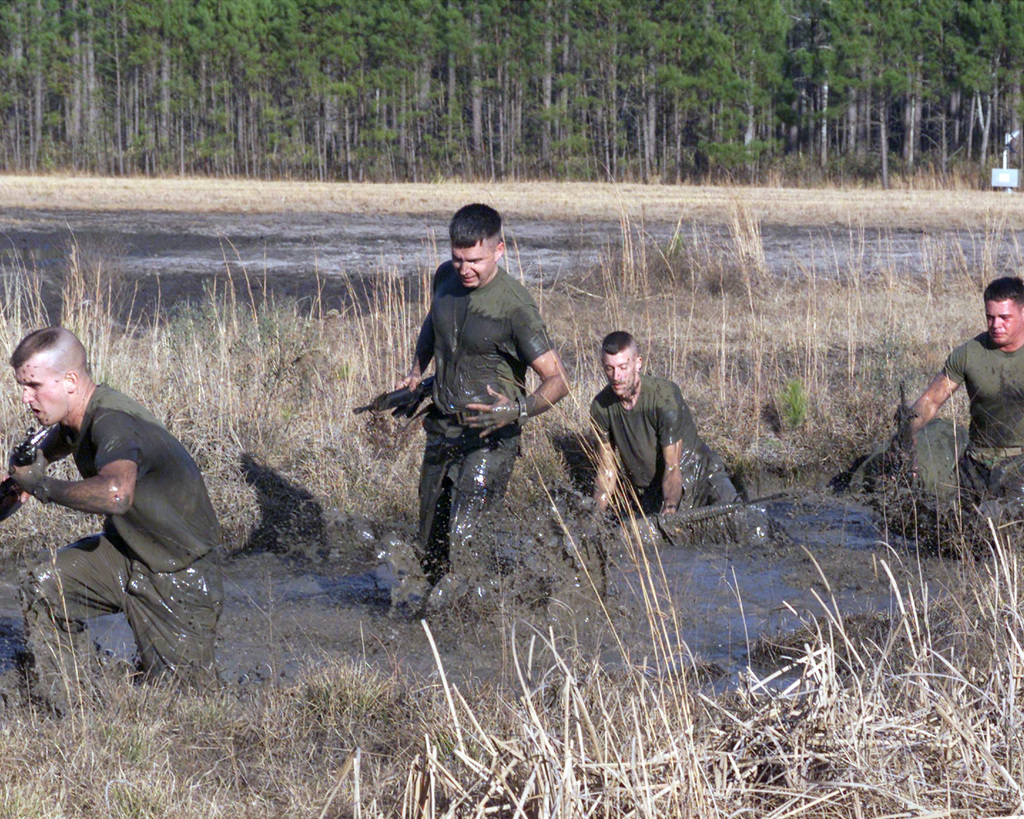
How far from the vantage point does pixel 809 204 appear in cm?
2572

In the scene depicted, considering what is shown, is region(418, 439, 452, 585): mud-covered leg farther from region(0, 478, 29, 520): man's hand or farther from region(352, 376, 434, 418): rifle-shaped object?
region(0, 478, 29, 520): man's hand

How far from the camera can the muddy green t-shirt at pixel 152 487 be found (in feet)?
15.1

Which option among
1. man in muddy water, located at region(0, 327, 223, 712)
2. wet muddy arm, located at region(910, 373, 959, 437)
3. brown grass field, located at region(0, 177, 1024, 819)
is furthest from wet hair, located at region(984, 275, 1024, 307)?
man in muddy water, located at region(0, 327, 223, 712)

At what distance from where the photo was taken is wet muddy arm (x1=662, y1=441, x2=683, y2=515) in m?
7.34

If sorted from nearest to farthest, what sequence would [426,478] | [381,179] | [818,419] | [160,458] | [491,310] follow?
1. [160,458]
2. [491,310]
3. [426,478]
4. [818,419]
5. [381,179]

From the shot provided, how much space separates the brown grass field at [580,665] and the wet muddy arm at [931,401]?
0.94m

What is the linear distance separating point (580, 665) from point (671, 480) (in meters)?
2.77

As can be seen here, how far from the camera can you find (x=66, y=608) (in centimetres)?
477

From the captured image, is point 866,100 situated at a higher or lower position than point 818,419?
higher

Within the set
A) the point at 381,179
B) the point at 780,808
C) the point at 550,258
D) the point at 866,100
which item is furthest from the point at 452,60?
the point at 780,808

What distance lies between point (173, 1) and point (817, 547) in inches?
1790

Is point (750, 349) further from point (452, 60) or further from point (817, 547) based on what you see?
point (452, 60)

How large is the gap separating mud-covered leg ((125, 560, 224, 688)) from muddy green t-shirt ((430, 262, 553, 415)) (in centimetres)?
140

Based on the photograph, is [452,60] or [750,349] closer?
[750,349]
